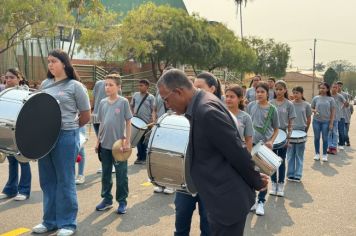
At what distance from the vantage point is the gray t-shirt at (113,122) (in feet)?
18.3

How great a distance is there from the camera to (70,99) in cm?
469

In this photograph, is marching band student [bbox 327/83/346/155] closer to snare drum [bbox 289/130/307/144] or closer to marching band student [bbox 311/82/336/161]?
marching band student [bbox 311/82/336/161]

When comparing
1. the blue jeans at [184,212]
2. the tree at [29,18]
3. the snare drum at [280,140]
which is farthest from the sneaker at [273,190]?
the tree at [29,18]

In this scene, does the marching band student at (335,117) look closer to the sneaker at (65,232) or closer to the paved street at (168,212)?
the paved street at (168,212)

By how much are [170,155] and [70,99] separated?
138cm

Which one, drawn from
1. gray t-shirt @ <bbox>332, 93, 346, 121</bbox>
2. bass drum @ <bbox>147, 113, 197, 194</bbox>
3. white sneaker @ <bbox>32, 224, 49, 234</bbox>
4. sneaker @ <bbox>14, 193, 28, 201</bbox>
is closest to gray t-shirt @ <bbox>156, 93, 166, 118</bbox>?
sneaker @ <bbox>14, 193, 28, 201</bbox>

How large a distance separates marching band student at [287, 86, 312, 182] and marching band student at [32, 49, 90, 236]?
14.8 feet

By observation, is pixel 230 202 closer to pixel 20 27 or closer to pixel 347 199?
pixel 347 199

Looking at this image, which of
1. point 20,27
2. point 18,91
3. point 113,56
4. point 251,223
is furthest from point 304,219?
point 113,56

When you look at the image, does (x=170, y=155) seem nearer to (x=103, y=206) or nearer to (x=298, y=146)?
(x=103, y=206)

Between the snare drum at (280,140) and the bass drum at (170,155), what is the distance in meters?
2.53

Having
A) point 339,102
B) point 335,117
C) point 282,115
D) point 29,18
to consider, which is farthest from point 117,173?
point 29,18

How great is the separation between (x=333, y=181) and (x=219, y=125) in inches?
245

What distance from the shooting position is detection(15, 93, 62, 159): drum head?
4410 millimetres
